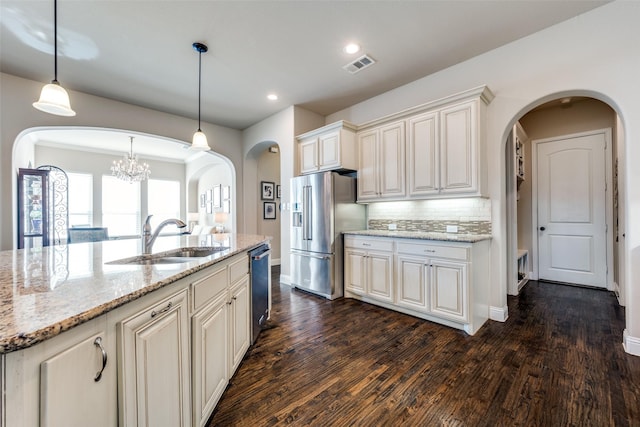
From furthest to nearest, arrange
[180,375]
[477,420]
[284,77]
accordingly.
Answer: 1. [284,77]
2. [477,420]
3. [180,375]

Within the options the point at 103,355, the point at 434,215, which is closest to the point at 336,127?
the point at 434,215

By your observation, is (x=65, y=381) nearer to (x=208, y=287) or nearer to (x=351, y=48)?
(x=208, y=287)

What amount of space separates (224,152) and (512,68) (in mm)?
4671

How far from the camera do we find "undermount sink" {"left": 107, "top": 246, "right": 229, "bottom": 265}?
1718mm

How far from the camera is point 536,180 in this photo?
4.53 metres

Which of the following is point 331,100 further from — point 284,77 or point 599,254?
point 599,254

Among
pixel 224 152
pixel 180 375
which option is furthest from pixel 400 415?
pixel 224 152

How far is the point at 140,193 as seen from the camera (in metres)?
7.82

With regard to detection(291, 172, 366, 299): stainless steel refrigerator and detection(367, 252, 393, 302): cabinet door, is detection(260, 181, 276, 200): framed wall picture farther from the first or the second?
detection(367, 252, 393, 302): cabinet door

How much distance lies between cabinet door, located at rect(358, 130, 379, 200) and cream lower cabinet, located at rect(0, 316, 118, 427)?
3.33 meters

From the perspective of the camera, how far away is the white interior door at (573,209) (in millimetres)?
3977

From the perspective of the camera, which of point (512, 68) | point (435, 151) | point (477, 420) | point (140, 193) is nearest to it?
point (477, 420)

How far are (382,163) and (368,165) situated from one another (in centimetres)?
24

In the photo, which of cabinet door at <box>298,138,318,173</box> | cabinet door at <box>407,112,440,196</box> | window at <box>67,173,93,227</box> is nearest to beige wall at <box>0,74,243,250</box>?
cabinet door at <box>298,138,318,173</box>
